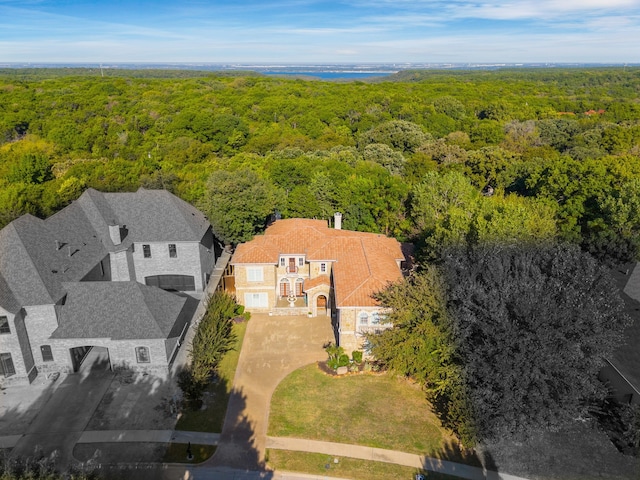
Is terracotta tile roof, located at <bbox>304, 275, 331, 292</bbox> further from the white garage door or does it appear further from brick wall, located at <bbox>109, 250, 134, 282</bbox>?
brick wall, located at <bbox>109, 250, 134, 282</bbox>

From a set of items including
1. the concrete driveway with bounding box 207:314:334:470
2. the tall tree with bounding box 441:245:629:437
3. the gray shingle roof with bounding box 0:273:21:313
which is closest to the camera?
the tall tree with bounding box 441:245:629:437

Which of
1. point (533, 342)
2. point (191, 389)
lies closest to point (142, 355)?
point (191, 389)

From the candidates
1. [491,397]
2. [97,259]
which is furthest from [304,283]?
[491,397]

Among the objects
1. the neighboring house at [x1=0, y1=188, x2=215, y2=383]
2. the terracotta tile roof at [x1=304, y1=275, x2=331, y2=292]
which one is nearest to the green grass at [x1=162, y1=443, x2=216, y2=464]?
the neighboring house at [x1=0, y1=188, x2=215, y2=383]

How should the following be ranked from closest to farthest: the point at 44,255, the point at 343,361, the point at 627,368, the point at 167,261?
the point at 627,368 → the point at 44,255 → the point at 343,361 → the point at 167,261

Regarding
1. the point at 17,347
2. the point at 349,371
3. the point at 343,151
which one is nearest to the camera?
the point at 17,347

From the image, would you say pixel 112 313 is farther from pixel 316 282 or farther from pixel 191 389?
pixel 316 282
